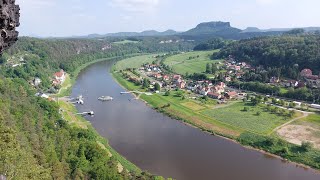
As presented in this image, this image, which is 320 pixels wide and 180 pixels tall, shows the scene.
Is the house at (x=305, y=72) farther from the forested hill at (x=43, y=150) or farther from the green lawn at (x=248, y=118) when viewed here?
the forested hill at (x=43, y=150)

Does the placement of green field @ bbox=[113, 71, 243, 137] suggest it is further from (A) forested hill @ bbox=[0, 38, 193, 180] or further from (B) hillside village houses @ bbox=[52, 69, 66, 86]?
(B) hillside village houses @ bbox=[52, 69, 66, 86]

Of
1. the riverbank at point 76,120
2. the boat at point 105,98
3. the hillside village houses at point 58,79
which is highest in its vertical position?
the hillside village houses at point 58,79

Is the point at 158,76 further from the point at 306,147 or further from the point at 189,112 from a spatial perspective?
the point at 306,147

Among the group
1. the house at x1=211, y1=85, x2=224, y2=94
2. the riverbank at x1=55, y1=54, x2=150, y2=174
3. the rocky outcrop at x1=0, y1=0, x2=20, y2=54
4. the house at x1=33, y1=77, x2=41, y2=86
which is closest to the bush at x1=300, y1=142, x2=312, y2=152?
the riverbank at x1=55, y1=54, x2=150, y2=174

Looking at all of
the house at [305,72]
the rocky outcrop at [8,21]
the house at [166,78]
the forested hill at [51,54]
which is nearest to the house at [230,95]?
the house at [305,72]

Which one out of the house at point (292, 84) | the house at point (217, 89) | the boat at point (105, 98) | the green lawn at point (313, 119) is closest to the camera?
the green lawn at point (313, 119)

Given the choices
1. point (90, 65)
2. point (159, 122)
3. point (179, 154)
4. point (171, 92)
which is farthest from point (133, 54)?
point (179, 154)

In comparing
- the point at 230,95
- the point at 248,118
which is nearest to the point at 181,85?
the point at 230,95
